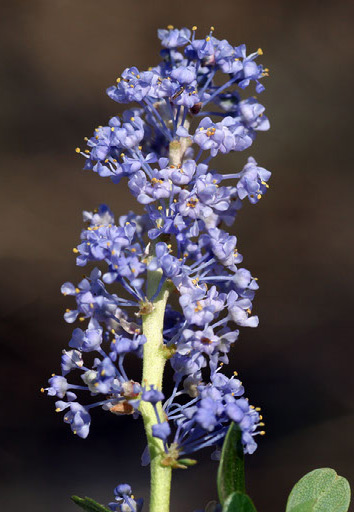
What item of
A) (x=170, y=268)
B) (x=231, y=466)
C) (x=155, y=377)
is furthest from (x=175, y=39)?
(x=231, y=466)

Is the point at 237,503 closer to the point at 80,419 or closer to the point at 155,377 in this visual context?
the point at 155,377

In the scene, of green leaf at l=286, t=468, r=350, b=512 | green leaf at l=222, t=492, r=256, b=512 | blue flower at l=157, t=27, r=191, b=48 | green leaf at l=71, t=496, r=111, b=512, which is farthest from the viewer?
blue flower at l=157, t=27, r=191, b=48

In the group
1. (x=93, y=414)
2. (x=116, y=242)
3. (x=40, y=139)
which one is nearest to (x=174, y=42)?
(x=116, y=242)

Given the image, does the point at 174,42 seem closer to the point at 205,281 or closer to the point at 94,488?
the point at 205,281

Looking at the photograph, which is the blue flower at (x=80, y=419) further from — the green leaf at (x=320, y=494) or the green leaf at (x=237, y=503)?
the green leaf at (x=320, y=494)

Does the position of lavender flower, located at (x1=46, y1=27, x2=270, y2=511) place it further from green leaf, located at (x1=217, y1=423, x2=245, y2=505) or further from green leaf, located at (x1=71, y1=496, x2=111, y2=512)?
green leaf, located at (x1=71, y1=496, x2=111, y2=512)

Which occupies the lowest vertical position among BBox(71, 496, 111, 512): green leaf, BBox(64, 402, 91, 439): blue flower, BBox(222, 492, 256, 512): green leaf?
BBox(222, 492, 256, 512): green leaf

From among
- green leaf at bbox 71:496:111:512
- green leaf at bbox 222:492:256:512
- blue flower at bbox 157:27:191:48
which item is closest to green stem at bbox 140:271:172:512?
green leaf at bbox 71:496:111:512
